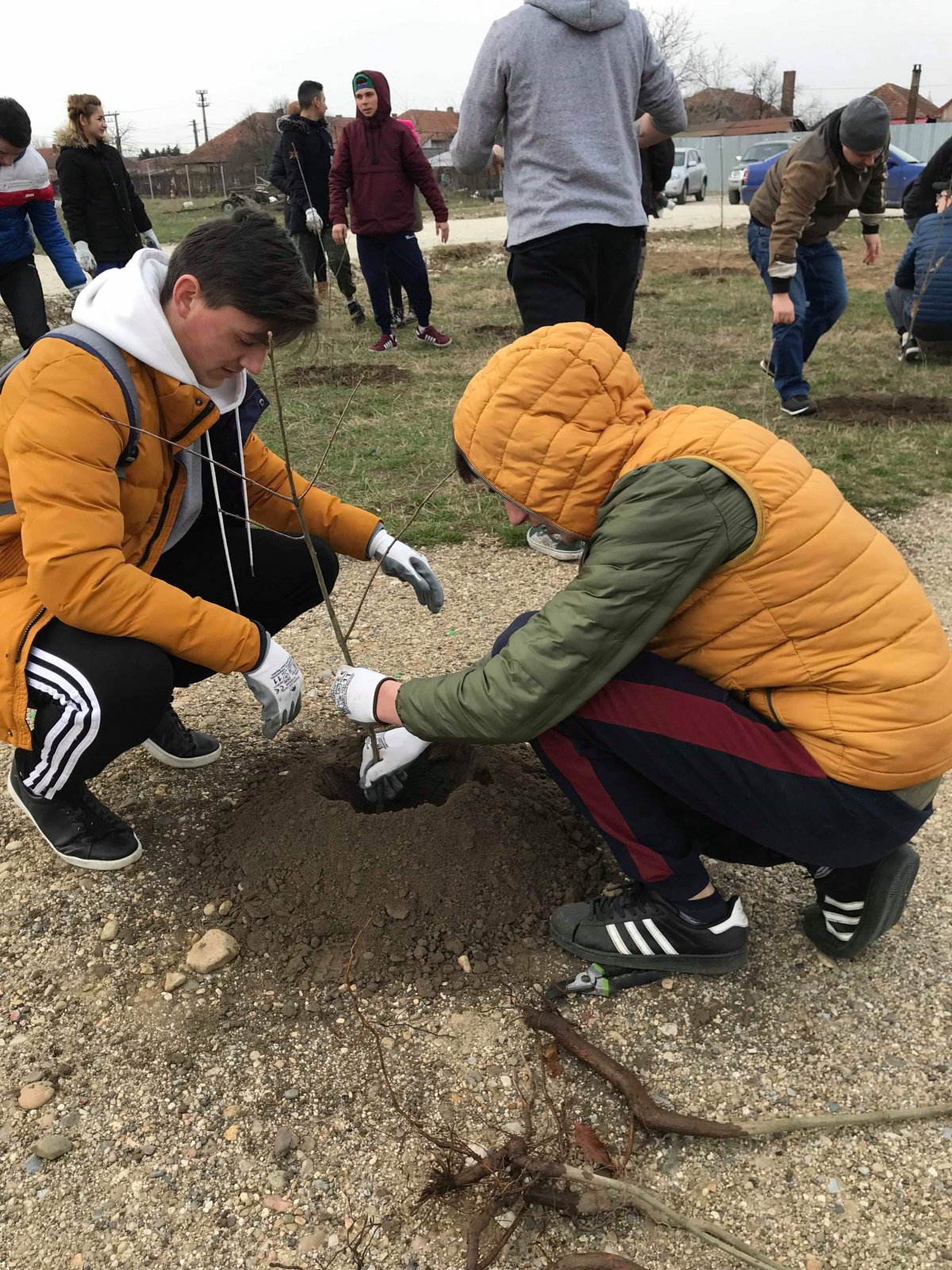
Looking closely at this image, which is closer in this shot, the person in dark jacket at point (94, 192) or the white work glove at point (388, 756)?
the white work glove at point (388, 756)

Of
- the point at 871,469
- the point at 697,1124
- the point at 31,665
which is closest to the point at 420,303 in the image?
the point at 871,469

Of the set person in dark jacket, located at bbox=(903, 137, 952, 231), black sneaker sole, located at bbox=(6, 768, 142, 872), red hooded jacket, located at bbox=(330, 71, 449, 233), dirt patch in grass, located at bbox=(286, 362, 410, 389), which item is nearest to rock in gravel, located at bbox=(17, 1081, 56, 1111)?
black sneaker sole, located at bbox=(6, 768, 142, 872)

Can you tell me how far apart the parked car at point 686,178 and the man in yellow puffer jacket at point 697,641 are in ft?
83.6

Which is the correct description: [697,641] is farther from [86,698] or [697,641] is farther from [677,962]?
[86,698]

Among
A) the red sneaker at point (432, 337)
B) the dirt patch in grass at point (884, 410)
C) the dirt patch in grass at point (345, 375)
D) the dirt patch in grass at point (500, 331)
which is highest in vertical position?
the red sneaker at point (432, 337)

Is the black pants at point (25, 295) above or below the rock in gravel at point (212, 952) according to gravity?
above

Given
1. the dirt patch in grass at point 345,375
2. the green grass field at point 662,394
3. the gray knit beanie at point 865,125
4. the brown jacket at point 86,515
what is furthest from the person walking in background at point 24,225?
the gray knit beanie at point 865,125

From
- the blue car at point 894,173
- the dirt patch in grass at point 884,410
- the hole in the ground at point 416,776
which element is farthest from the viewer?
the blue car at point 894,173

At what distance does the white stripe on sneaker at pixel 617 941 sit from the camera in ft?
6.26

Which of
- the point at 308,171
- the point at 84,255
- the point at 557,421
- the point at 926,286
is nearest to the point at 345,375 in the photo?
the point at 84,255

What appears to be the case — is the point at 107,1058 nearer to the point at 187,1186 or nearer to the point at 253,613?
the point at 187,1186

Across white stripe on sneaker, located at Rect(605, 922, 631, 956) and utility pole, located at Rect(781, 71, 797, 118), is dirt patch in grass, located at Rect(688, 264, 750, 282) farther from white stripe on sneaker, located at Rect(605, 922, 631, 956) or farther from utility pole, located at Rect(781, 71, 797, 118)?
utility pole, located at Rect(781, 71, 797, 118)

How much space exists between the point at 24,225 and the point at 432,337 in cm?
335

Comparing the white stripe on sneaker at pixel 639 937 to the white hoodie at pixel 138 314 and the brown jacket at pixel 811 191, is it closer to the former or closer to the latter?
the white hoodie at pixel 138 314
